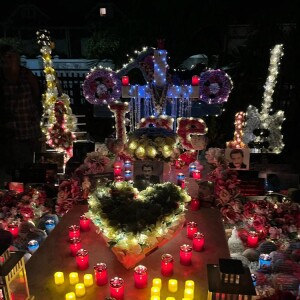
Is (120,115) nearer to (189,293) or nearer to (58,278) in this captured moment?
(58,278)

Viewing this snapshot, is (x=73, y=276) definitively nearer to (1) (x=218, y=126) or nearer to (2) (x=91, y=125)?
(1) (x=218, y=126)

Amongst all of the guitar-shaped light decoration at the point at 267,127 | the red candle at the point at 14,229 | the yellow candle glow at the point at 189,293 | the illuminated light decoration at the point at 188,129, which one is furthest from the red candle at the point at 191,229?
the guitar-shaped light decoration at the point at 267,127

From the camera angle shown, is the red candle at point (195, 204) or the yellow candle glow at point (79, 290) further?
the red candle at point (195, 204)

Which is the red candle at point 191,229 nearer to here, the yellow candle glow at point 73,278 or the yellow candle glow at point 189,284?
the yellow candle glow at point 189,284

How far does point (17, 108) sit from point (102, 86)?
48.4 inches

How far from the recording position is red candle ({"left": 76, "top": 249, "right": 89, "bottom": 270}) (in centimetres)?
290

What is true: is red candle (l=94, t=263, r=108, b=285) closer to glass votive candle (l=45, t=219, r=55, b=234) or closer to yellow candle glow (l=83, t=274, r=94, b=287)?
yellow candle glow (l=83, t=274, r=94, b=287)

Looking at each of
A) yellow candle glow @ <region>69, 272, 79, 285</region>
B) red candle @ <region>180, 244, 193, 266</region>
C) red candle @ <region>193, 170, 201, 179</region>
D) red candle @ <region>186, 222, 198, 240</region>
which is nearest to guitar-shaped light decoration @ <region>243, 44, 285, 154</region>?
red candle @ <region>193, 170, 201, 179</region>

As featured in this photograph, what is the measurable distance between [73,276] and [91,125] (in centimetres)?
559

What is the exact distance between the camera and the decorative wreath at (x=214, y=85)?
4953 mm

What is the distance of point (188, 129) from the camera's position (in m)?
4.82

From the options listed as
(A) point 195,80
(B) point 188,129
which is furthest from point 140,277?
(A) point 195,80

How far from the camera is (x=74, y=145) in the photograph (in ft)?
17.9

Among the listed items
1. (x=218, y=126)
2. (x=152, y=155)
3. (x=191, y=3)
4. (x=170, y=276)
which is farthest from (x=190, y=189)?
(x=191, y=3)
